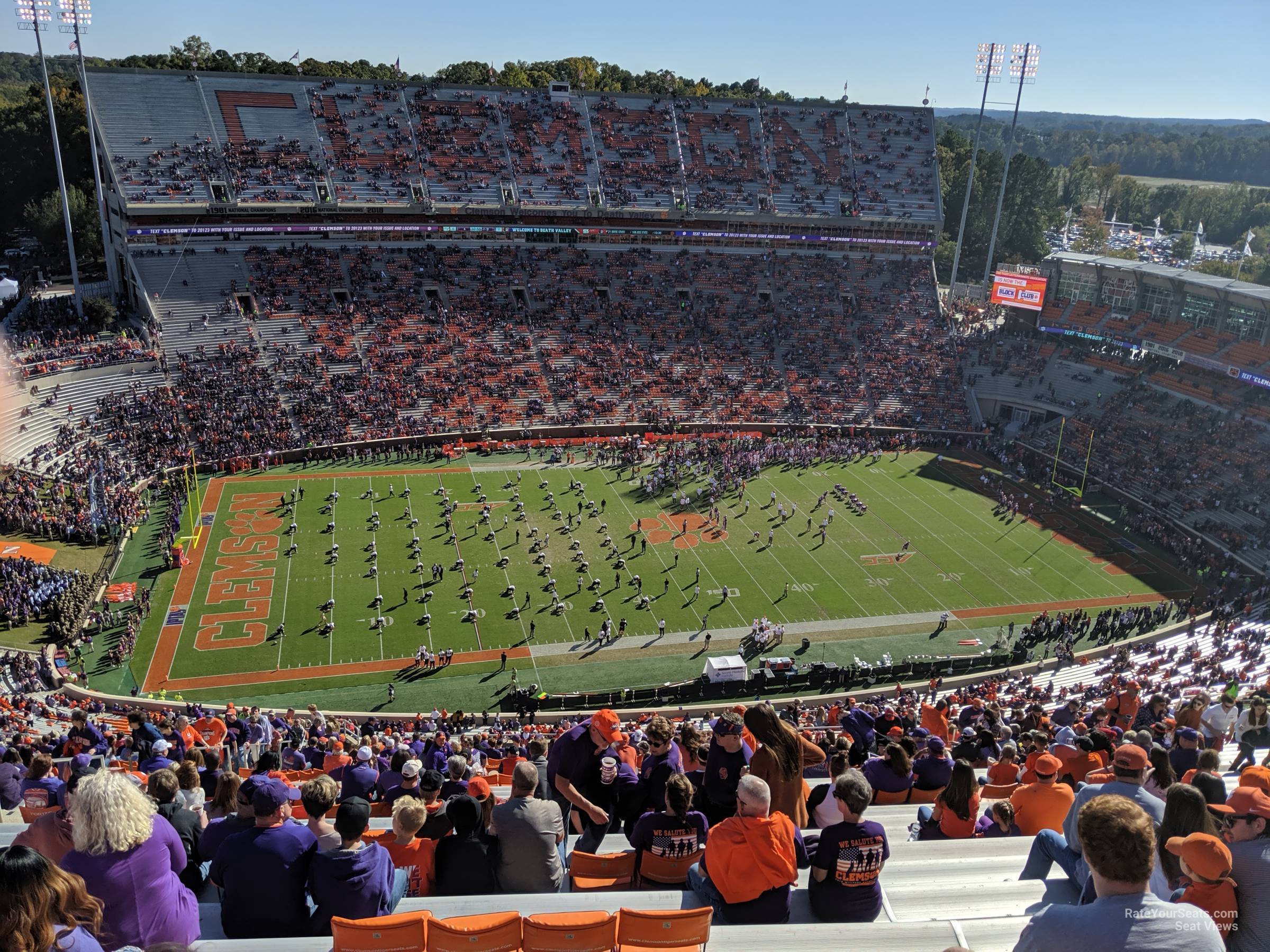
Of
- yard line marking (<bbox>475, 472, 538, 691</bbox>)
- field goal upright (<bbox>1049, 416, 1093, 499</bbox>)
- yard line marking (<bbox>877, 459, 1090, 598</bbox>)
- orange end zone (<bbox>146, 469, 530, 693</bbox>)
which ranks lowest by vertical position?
orange end zone (<bbox>146, 469, 530, 693</bbox>)

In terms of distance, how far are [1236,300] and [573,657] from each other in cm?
4049

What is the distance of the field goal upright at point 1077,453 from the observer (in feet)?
152

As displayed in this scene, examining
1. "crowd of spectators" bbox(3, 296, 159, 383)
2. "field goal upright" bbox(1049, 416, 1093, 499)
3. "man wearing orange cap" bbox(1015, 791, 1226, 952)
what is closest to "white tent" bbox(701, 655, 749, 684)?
"man wearing orange cap" bbox(1015, 791, 1226, 952)

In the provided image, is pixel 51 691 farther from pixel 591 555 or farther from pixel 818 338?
pixel 818 338

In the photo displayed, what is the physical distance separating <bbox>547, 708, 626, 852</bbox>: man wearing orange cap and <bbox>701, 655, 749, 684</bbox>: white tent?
19.8m

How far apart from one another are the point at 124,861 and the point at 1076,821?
6034 millimetres

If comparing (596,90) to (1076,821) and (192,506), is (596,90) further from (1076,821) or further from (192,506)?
(1076,821)

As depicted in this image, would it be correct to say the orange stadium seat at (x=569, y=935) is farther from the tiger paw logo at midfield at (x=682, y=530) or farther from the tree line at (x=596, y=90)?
the tree line at (x=596, y=90)

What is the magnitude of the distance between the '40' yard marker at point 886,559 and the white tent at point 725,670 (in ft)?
37.1

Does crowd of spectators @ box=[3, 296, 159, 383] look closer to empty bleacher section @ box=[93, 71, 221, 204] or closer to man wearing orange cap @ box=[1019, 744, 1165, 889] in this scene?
empty bleacher section @ box=[93, 71, 221, 204]

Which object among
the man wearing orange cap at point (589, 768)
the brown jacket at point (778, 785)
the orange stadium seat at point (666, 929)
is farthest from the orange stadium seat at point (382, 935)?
the brown jacket at point (778, 785)

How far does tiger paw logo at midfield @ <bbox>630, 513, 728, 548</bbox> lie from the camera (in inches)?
1503

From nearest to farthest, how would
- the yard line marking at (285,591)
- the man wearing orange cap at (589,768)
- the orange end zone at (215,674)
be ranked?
the man wearing orange cap at (589,768), the orange end zone at (215,674), the yard line marking at (285,591)

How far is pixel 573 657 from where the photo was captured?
29969 mm
